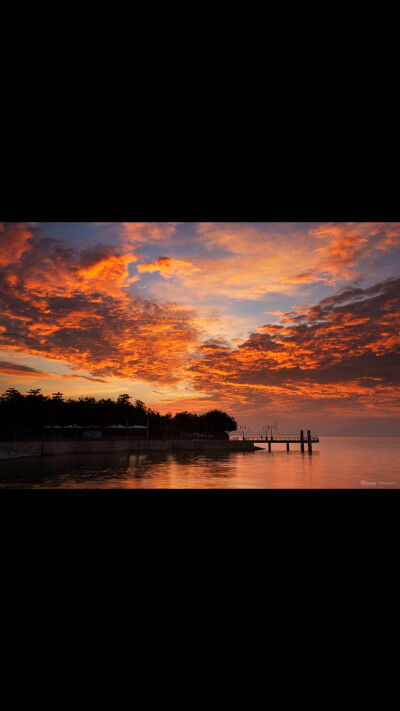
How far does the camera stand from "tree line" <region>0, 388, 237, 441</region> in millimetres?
36188

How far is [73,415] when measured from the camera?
41250mm

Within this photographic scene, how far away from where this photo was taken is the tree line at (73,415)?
36188 millimetres
